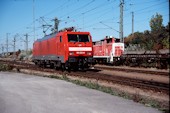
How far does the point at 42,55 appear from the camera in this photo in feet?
98.4

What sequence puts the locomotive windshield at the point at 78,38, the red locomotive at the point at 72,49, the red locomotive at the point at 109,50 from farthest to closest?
the red locomotive at the point at 109,50
the locomotive windshield at the point at 78,38
the red locomotive at the point at 72,49

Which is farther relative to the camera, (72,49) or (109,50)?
(109,50)

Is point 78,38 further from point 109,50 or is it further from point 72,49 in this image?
point 109,50

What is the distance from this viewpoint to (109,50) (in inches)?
1368

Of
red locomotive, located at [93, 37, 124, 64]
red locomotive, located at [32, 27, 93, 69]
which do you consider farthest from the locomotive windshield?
red locomotive, located at [93, 37, 124, 64]

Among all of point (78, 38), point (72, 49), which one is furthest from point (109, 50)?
point (72, 49)

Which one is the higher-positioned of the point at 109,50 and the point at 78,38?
the point at 78,38

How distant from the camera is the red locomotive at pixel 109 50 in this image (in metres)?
33.9

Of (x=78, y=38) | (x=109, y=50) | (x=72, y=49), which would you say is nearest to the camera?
(x=72, y=49)

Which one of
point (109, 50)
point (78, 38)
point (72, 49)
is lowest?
point (72, 49)

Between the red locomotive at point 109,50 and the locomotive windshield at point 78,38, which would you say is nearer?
the locomotive windshield at point 78,38

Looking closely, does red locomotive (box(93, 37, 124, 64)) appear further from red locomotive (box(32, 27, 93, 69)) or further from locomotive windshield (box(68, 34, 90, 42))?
locomotive windshield (box(68, 34, 90, 42))

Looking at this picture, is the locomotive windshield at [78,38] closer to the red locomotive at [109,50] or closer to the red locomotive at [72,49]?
the red locomotive at [72,49]

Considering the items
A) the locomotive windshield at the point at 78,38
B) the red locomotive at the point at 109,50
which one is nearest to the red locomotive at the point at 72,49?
the locomotive windshield at the point at 78,38
